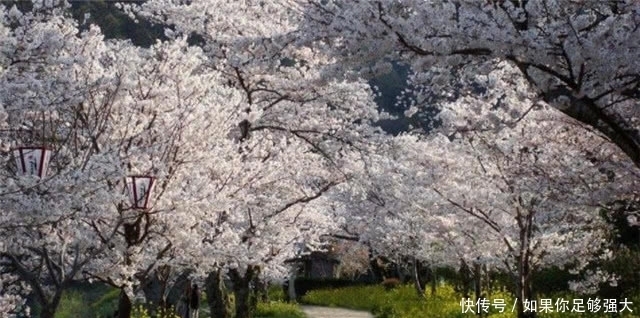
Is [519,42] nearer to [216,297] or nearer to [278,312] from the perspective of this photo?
[216,297]

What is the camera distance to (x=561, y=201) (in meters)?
9.62

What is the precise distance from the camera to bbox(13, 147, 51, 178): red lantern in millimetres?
6336

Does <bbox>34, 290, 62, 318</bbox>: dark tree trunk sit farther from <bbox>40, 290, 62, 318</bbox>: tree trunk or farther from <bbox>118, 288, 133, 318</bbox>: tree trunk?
<bbox>118, 288, 133, 318</bbox>: tree trunk

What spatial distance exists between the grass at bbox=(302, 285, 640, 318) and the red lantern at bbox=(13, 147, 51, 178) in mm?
11324

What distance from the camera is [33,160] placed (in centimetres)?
634

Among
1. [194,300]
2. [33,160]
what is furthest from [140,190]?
[194,300]

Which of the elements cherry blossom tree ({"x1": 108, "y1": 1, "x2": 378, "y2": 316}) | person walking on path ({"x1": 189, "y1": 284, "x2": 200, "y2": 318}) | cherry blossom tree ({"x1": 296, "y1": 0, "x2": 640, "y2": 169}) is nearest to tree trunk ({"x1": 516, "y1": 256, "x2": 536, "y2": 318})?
cherry blossom tree ({"x1": 108, "y1": 1, "x2": 378, "y2": 316})

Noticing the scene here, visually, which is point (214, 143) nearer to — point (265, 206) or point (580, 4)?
point (265, 206)

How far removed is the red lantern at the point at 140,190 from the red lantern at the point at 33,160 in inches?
47.7

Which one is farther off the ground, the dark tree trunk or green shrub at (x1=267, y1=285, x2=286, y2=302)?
green shrub at (x1=267, y1=285, x2=286, y2=302)

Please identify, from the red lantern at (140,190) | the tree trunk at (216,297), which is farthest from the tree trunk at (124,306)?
the tree trunk at (216,297)

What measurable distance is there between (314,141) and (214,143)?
10.7 feet

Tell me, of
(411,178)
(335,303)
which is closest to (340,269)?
(335,303)

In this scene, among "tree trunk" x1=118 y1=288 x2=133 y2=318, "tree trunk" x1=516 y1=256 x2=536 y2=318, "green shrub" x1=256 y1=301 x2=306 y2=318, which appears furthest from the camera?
"green shrub" x1=256 y1=301 x2=306 y2=318
